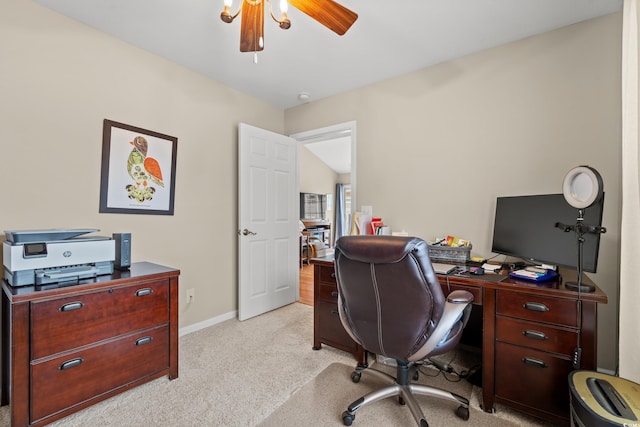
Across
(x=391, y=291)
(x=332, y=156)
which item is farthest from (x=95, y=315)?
(x=332, y=156)

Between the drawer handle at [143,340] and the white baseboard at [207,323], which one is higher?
the drawer handle at [143,340]

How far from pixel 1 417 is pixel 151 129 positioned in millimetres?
2015

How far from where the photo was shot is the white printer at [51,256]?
5.03 feet

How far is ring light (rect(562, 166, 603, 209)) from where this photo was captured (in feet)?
4.58

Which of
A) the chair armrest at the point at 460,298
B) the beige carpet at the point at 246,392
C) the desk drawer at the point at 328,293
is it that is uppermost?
the chair armrest at the point at 460,298

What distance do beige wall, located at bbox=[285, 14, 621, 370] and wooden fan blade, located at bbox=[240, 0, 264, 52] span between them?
1.69m

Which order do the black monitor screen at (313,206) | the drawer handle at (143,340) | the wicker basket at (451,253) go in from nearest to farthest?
the drawer handle at (143,340), the wicker basket at (451,253), the black monitor screen at (313,206)

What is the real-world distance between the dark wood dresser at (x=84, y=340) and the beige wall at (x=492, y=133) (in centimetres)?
203

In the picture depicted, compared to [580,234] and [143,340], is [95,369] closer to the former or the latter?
[143,340]

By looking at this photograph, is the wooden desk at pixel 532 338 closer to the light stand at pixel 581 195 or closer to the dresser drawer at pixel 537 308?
the dresser drawer at pixel 537 308

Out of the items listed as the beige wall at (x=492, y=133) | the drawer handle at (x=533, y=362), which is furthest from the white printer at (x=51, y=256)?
the drawer handle at (x=533, y=362)

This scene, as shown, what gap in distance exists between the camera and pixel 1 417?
1.60 metres

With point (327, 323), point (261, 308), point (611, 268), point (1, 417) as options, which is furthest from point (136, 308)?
point (611, 268)

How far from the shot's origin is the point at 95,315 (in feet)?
5.44
